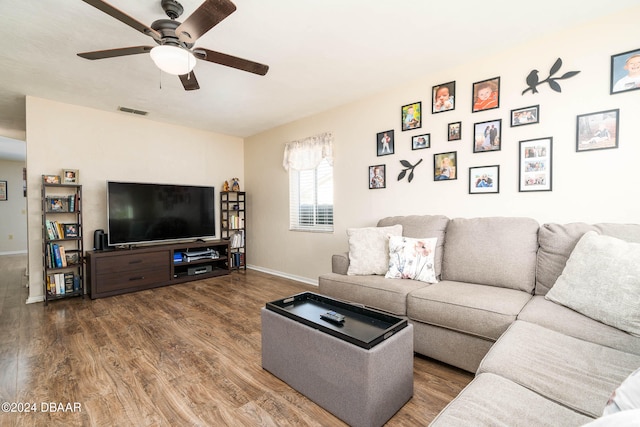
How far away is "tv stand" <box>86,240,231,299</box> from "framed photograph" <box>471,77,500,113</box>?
3916 mm

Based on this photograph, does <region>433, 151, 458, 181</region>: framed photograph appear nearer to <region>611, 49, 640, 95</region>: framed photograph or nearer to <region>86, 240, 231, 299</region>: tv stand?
<region>611, 49, 640, 95</region>: framed photograph

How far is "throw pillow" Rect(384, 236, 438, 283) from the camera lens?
2.41m

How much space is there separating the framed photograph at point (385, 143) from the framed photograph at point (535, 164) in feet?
4.08

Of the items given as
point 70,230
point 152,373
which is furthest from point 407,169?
point 70,230

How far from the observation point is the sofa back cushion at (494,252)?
2.12 meters

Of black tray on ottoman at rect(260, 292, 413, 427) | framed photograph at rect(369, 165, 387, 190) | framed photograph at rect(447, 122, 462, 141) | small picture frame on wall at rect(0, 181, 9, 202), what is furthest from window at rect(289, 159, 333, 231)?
small picture frame on wall at rect(0, 181, 9, 202)

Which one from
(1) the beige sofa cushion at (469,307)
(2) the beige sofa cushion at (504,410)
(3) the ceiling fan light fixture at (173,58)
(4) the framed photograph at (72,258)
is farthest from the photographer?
(4) the framed photograph at (72,258)

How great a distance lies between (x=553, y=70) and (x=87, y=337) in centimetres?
441

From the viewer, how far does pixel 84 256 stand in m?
3.70

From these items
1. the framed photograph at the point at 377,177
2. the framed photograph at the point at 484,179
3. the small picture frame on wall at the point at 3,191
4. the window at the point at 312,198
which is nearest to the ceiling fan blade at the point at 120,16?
the framed photograph at the point at 377,177

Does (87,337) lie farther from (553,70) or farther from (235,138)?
(553,70)

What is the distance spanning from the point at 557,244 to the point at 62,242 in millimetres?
5244

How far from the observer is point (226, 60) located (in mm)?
2080

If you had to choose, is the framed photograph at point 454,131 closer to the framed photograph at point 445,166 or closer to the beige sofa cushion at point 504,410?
the framed photograph at point 445,166
